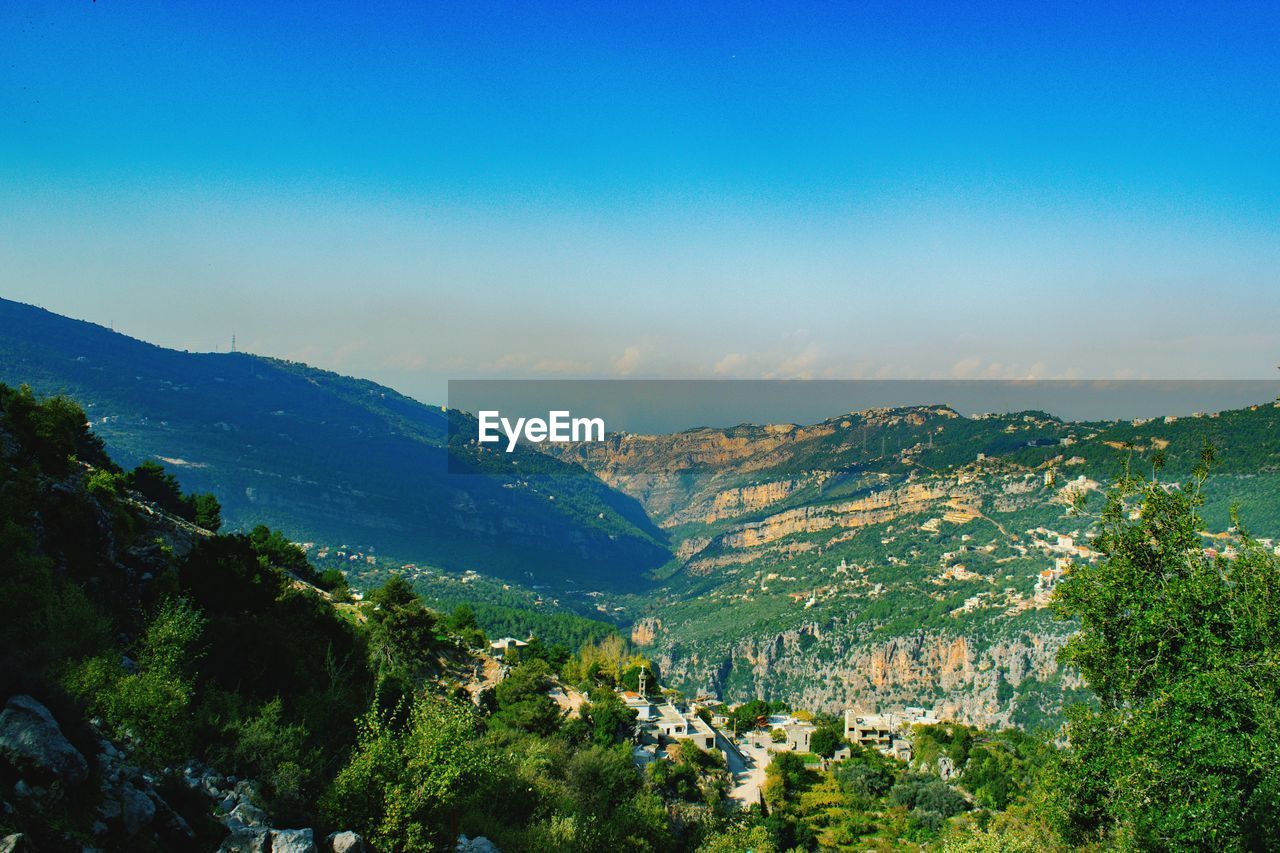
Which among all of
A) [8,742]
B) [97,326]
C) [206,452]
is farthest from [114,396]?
[8,742]

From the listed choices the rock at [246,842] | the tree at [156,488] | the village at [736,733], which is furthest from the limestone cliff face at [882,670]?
the rock at [246,842]

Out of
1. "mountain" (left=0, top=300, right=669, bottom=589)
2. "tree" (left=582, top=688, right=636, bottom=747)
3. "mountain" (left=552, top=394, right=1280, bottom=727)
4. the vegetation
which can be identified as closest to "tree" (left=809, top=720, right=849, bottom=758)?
"tree" (left=582, top=688, right=636, bottom=747)

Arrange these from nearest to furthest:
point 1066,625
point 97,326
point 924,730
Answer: point 924,730
point 1066,625
point 97,326

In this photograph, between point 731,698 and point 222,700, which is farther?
point 731,698

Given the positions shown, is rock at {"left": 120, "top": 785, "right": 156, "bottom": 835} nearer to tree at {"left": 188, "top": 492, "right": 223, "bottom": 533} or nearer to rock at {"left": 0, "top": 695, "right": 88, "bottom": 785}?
rock at {"left": 0, "top": 695, "right": 88, "bottom": 785}

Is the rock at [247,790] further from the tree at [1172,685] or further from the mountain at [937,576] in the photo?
the mountain at [937,576]

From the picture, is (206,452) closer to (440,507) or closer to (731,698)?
(440,507)
